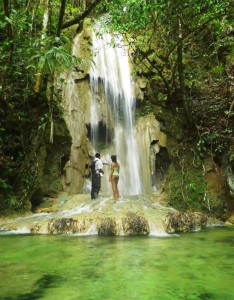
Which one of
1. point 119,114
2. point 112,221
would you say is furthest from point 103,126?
point 112,221

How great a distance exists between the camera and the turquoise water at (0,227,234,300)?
13.8ft

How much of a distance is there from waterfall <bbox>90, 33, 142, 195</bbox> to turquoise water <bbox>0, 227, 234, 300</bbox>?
715cm

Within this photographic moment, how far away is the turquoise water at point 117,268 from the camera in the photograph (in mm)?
4211

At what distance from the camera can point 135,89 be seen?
16.2m

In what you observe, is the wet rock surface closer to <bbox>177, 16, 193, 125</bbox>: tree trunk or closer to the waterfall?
<bbox>177, 16, 193, 125</bbox>: tree trunk

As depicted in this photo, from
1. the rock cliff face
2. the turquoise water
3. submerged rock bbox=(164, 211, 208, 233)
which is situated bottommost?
the turquoise water

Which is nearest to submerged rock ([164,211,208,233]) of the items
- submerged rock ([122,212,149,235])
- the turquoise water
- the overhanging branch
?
submerged rock ([122,212,149,235])

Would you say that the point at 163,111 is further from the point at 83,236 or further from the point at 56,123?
the point at 83,236

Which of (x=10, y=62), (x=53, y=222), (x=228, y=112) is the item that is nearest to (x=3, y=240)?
(x=53, y=222)

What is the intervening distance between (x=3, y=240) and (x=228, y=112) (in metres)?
7.50

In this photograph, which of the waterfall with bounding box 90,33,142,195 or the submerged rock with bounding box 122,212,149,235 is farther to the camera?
the waterfall with bounding box 90,33,142,195

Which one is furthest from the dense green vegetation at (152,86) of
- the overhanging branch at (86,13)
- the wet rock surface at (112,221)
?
the overhanging branch at (86,13)

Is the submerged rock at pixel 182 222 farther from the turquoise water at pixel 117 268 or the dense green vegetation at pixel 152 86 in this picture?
the dense green vegetation at pixel 152 86

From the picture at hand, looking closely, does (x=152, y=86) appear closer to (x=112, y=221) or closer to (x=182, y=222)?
(x=182, y=222)
